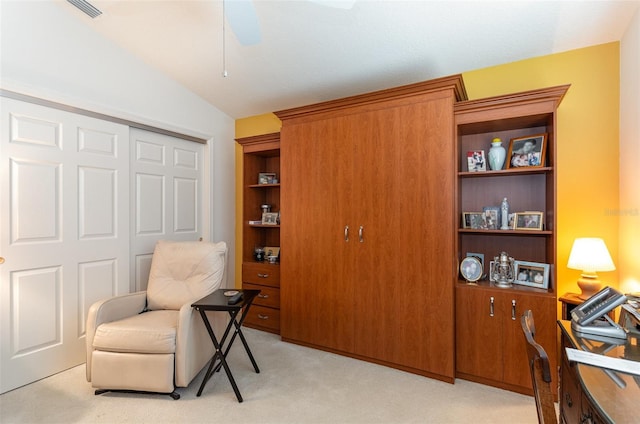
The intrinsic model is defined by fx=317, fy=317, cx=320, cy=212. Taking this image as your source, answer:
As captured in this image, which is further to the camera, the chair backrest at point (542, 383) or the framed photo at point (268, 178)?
the framed photo at point (268, 178)

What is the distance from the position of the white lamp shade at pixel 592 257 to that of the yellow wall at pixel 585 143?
0.32m

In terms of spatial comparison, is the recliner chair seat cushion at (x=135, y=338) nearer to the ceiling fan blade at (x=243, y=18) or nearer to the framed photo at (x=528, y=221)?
the ceiling fan blade at (x=243, y=18)

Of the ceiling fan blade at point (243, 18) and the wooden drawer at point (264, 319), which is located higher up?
the ceiling fan blade at point (243, 18)

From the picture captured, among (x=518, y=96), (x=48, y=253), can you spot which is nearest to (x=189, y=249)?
(x=48, y=253)

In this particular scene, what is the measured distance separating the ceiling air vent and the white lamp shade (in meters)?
3.87

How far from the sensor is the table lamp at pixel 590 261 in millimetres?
2014

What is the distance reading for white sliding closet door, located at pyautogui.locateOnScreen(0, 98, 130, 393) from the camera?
7.43ft

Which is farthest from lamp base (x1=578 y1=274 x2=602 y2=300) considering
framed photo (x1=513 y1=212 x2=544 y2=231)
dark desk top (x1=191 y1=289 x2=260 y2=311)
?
dark desk top (x1=191 y1=289 x2=260 y2=311)

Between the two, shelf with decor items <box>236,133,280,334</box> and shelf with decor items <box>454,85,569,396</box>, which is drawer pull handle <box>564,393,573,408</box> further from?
shelf with decor items <box>236,133,280,334</box>

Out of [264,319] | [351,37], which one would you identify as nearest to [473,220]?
[351,37]

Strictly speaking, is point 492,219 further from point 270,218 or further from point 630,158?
point 270,218

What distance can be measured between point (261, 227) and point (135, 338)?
1.98 m

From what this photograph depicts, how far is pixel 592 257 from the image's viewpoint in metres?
2.03

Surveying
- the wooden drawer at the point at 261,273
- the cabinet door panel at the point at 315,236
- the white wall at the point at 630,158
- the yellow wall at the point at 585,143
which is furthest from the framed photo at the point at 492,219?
the wooden drawer at the point at 261,273
